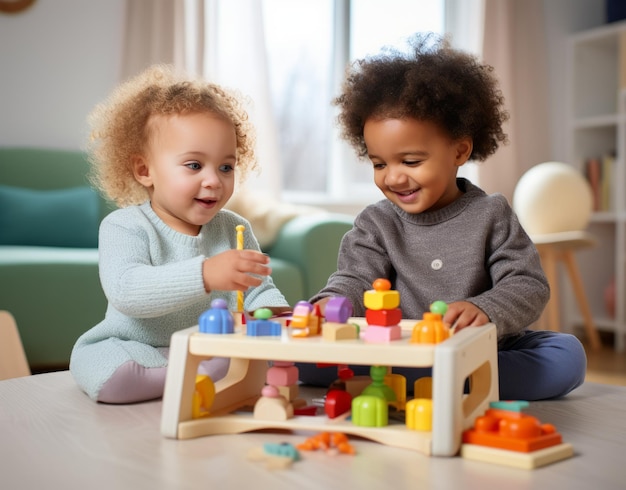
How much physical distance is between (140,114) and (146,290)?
0.34 metres

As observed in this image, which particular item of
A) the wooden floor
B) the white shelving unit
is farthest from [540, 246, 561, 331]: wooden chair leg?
the white shelving unit

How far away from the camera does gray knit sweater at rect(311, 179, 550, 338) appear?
1220 mm

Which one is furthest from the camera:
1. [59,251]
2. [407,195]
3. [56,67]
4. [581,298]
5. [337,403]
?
[581,298]

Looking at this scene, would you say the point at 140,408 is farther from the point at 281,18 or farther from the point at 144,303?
the point at 281,18

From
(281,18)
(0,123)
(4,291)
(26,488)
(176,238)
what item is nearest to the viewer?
(26,488)

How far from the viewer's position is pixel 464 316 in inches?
37.5

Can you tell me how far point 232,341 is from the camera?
764 mm

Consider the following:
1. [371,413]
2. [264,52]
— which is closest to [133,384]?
[371,413]

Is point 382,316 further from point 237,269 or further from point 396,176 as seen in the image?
point 396,176

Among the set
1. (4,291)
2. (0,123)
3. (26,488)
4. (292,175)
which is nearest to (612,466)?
(26,488)

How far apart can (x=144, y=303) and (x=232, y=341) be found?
0.81 ft

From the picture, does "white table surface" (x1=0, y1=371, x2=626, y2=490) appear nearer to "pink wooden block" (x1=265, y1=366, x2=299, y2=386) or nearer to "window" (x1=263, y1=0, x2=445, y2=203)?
"pink wooden block" (x1=265, y1=366, x2=299, y2=386)

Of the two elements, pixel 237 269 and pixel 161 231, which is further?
pixel 161 231

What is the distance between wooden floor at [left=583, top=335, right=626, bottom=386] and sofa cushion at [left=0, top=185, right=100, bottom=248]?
5.50 ft
